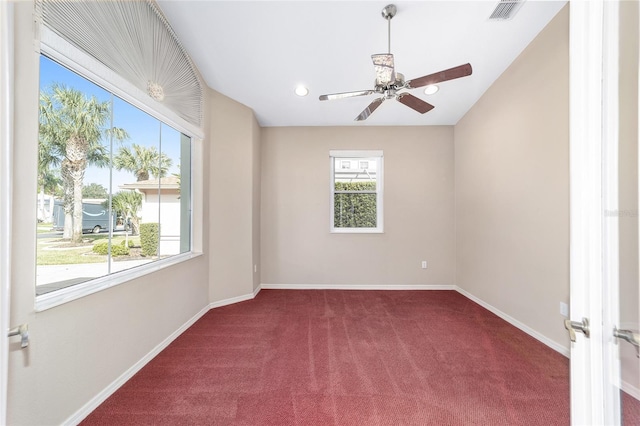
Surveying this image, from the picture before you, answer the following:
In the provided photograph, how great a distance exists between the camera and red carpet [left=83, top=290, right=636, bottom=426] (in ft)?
5.11

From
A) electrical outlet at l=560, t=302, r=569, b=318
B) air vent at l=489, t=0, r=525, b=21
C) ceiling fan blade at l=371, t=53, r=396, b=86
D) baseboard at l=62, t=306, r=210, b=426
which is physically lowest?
baseboard at l=62, t=306, r=210, b=426

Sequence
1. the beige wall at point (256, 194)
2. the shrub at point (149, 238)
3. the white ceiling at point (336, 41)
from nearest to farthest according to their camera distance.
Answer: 1. the white ceiling at point (336, 41)
2. the shrub at point (149, 238)
3. the beige wall at point (256, 194)

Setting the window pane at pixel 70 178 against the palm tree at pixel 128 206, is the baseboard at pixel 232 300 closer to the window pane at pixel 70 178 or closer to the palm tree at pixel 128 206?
the palm tree at pixel 128 206

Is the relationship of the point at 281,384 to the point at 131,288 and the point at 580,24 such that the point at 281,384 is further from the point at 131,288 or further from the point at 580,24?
the point at 580,24

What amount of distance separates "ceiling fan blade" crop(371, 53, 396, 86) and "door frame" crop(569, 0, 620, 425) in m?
1.19

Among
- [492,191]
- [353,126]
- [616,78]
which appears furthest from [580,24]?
[353,126]

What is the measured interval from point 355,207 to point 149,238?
300 cm

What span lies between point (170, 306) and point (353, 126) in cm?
361

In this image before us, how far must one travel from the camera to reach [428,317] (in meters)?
2.98

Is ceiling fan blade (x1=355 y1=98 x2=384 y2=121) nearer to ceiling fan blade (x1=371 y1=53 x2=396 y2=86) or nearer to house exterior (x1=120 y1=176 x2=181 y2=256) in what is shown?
ceiling fan blade (x1=371 y1=53 x2=396 y2=86)

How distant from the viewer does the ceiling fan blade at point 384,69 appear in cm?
183

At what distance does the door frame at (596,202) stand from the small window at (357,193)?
136 inches

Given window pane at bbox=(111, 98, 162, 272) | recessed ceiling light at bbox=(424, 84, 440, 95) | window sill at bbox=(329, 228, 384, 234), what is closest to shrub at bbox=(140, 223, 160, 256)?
window pane at bbox=(111, 98, 162, 272)

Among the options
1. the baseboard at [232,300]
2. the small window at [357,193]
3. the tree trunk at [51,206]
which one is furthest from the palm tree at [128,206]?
the small window at [357,193]
